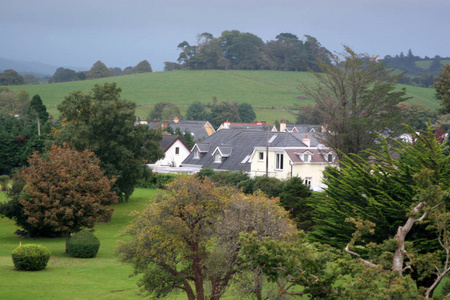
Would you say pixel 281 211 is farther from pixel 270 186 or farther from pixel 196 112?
pixel 196 112

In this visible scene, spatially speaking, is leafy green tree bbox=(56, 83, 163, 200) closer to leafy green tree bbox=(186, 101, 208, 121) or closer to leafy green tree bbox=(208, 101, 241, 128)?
leafy green tree bbox=(208, 101, 241, 128)

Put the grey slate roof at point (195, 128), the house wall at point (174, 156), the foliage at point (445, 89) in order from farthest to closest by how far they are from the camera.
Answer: the grey slate roof at point (195, 128)
the house wall at point (174, 156)
the foliage at point (445, 89)

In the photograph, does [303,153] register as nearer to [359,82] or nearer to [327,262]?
[359,82]

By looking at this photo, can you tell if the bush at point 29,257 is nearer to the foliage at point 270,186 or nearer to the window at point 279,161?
the foliage at point 270,186

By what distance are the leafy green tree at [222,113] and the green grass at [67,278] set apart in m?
96.0

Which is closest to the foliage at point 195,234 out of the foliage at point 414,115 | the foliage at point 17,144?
the foliage at point 414,115

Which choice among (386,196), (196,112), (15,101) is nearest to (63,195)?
(386,196)

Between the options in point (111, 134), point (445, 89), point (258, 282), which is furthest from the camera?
point (111, 134)

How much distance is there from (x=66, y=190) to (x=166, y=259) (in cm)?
1576

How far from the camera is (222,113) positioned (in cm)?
13188

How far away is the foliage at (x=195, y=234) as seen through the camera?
61.6 feet

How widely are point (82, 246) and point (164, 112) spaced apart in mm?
100384

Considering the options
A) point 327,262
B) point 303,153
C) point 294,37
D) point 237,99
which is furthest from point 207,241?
point 294,37


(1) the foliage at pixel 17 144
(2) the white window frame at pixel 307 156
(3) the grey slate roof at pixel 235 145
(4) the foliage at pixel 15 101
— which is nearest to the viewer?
(2) the white window frame at pixel 307 156
